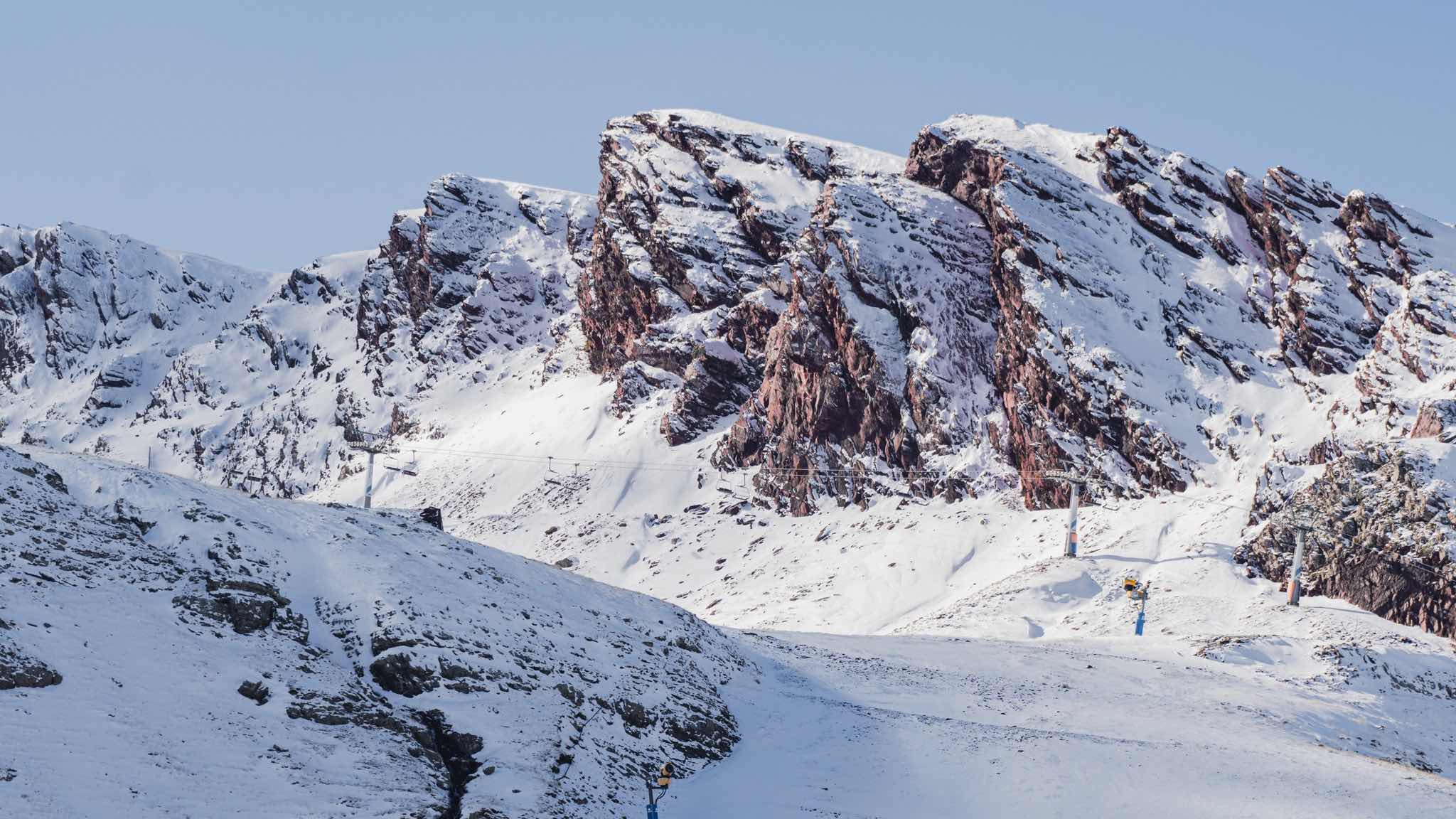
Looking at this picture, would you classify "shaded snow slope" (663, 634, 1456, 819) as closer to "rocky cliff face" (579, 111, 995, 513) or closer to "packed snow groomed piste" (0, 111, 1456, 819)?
"packed snow groomed piste" (0, 111, 1456, 819)

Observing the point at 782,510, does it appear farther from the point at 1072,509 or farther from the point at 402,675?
the point at 402,675

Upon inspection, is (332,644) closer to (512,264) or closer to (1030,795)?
(1030,795)

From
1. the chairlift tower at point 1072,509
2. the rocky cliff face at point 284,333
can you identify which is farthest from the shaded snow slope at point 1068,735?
the rocky cliff face at point 284,333

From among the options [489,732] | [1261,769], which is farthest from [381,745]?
[1261,769]

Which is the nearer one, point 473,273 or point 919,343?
point 919,343

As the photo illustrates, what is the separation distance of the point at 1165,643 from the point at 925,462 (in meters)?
29.8

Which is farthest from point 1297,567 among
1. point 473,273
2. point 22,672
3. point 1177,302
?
point 473,273

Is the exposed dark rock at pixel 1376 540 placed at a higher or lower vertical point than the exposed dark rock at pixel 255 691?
higher

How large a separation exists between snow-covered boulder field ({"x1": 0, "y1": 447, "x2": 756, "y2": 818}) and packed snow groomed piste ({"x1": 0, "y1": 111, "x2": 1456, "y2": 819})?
→ 0.42ft

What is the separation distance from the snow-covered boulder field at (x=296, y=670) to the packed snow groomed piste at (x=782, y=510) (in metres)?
0.13

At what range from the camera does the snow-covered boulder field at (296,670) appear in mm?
24562

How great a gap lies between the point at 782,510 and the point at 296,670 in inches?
2304

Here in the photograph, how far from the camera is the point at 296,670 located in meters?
29.4

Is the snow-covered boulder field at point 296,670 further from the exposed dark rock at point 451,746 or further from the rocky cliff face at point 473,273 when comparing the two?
the rocky cliff face at point 473,273
